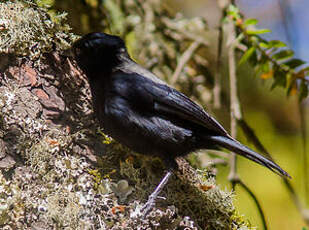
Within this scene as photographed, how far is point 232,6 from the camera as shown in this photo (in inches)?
144

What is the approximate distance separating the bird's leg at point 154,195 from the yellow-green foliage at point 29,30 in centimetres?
101

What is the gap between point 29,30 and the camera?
2615mm

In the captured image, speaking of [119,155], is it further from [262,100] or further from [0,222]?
[262,100]

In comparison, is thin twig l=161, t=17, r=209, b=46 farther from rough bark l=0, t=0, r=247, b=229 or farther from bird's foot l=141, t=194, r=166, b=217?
bird's foot l=141, t=194, r=166, b=217

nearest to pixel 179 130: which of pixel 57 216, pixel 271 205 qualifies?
pixel 57 216

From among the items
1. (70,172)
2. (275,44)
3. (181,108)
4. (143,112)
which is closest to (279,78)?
(275,44)

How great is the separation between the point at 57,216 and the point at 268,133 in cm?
343

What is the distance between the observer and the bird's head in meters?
2.72

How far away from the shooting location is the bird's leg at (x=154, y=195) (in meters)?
2.33

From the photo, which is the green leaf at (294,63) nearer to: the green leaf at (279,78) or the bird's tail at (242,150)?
the green leaf at (279,78)

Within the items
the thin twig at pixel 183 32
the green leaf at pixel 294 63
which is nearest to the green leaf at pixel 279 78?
the green leaf at pixel 294 63

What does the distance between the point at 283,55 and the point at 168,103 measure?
1.21 meters

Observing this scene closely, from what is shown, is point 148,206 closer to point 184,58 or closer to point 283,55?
point 283,55

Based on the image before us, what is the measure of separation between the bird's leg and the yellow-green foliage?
1.01m
